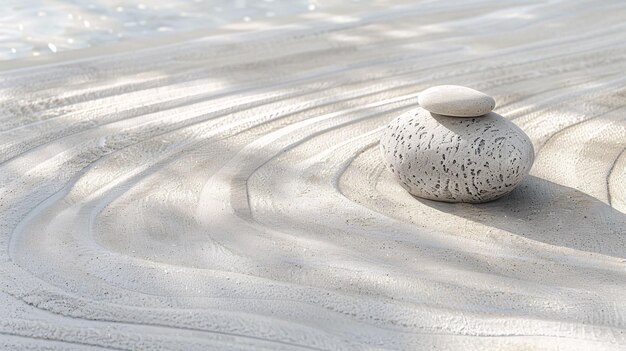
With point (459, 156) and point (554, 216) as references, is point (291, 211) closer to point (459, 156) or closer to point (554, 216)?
point (459, 156)

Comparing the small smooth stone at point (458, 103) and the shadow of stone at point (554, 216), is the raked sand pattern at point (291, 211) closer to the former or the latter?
the shadow of stone at point (554, 216)

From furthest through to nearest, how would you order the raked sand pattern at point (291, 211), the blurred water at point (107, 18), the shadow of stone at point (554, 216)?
the blurred water at point (107, 18) < the shadow of stone at point (554, 216) < the raked sand pattern at point (291, 211)

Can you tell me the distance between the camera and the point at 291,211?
260cm

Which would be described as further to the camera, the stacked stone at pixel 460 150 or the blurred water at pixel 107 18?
the blurred water at pixel 107 18

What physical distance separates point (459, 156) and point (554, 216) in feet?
→ 1.18

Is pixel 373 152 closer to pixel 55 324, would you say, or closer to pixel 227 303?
pixel 227 303

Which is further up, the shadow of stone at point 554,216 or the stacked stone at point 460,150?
the stacked stone at point 460,150

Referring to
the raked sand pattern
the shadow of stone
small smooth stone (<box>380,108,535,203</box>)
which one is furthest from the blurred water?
the shadow of stone

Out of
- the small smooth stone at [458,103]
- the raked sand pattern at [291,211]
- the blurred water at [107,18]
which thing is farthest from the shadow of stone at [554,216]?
the blurred water at [107,18]

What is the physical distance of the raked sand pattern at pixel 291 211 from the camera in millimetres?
2068

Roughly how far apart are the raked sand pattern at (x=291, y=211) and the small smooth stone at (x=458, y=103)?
310mm

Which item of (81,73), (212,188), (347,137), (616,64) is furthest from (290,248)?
(616,64)

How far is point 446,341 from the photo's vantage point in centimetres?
200

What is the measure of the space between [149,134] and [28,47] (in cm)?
138
